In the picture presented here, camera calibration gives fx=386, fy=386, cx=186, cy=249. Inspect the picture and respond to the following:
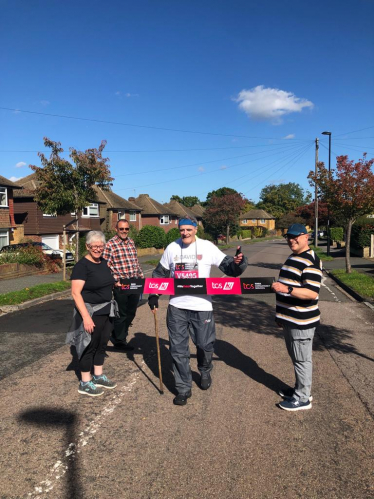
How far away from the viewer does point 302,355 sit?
12.6ft

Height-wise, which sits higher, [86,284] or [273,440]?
[86,284]

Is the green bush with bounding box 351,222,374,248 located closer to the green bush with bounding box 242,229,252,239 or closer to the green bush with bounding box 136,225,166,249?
the green bush with bounding box 136,225,166,249

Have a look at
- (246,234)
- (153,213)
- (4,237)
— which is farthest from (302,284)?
(246,234)

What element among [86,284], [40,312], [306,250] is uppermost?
[306,250]

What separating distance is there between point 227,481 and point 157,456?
0.63 m

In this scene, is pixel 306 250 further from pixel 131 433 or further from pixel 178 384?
pixel 131 433

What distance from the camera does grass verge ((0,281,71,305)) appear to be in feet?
34.3

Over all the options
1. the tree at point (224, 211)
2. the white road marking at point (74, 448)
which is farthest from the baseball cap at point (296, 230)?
the tree at point (224, 211)

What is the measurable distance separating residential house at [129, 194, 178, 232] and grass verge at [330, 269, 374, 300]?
119 feet

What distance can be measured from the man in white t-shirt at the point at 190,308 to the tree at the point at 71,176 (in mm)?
12442

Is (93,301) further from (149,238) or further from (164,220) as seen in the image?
(164,220)

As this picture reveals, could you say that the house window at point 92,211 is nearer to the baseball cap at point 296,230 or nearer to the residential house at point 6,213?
the residential house at point 6,213

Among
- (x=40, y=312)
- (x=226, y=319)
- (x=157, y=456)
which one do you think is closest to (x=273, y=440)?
(x=157, y=456)

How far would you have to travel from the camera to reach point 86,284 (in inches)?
167
